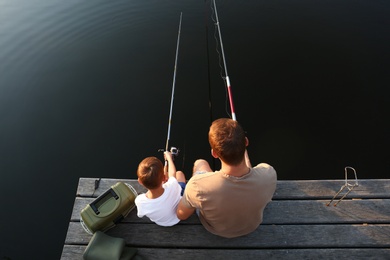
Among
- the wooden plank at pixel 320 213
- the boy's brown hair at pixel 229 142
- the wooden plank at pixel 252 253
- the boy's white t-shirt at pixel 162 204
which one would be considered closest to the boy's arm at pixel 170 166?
the boy's white t-shirt at pixel 162 204

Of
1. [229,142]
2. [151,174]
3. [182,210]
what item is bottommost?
[182,210]

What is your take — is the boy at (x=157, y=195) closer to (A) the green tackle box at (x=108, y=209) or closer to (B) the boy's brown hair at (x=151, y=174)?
Answer: (B) the boy's brown hair at (x=151, y=174)

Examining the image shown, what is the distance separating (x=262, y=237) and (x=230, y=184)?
3.05 feet

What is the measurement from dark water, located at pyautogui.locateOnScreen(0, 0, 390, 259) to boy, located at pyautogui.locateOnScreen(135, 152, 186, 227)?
1722mm

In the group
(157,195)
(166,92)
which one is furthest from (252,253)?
(166,92)

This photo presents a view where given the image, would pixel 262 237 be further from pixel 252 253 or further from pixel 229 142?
pixel 229 142

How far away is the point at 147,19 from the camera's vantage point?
6.14 meters

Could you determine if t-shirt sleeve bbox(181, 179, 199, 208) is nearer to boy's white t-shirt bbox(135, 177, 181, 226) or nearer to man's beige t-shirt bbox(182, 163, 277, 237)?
man's beige t-shirt bbox(182, 163, 277, 237)

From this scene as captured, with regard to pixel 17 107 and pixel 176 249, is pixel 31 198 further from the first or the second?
pixel 176 249

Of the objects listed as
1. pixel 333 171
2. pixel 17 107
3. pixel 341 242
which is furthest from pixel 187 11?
pixel 341 242

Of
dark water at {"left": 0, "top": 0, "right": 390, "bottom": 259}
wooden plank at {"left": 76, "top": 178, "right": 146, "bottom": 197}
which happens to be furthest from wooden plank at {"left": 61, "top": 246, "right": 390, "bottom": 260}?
dark water at {"left": 0, "top": 0, "right": 390, "bottom": 259}

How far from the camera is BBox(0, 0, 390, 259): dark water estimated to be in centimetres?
398

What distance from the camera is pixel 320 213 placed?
2527mm

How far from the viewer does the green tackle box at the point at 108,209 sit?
2.41 meters
